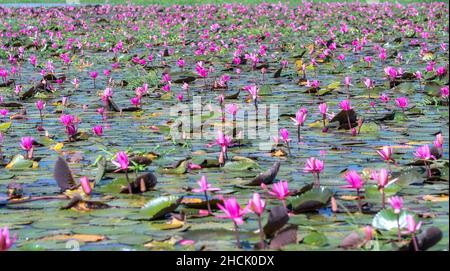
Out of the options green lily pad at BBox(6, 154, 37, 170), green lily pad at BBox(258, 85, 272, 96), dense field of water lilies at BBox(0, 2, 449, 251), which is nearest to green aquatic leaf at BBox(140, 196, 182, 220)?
dense field of water lilies at BBox(0, 2, 449, 251)

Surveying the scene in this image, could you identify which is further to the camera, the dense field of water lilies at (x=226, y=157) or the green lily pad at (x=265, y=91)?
the green lily pad at (x=265, y=91)

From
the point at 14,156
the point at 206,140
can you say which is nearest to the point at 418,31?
the point at 206,140

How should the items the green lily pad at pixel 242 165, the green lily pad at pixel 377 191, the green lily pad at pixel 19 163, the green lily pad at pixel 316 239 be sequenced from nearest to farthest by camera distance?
the green lily pad at pixel 316 239 → the green lily pad at pixel 377 191 → the green lily pad at pixel 242 165 → the green lily pad at pixel 19 163

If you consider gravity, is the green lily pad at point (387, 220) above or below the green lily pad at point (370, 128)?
below

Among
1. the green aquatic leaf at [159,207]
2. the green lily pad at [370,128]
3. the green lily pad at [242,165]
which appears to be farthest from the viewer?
→ the green lily pad at [370,128]

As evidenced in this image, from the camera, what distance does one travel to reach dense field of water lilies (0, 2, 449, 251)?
321 cm

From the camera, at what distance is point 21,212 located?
373cm

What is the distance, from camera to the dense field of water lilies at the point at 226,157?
3209 mm

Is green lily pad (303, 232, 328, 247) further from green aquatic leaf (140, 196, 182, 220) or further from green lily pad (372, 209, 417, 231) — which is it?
green aquatic leaf (140, 196, 182, 220)

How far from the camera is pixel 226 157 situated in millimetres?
4770

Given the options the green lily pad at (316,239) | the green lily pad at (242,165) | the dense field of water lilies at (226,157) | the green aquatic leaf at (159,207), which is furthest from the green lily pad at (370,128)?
the green lily pad at (316,239)

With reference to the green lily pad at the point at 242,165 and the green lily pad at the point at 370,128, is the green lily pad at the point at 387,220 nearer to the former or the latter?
the green lily pad at the point at 242,165
